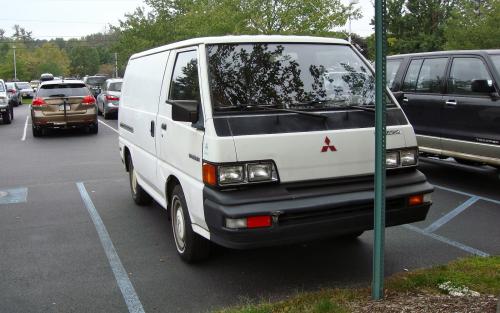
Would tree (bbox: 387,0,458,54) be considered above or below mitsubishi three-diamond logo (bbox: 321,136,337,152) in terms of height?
above

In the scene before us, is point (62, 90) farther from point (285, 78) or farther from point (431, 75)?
point (285, 78)

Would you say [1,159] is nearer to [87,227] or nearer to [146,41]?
[87,227]

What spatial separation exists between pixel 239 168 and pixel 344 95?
4.48 ft

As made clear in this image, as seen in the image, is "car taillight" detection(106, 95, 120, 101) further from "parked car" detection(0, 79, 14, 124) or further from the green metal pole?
the green metal pole

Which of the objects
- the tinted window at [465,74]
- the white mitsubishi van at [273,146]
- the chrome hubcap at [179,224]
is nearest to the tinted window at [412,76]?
the tinted window at [465,74]

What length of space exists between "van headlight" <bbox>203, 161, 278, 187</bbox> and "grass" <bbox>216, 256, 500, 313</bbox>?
3.00ft

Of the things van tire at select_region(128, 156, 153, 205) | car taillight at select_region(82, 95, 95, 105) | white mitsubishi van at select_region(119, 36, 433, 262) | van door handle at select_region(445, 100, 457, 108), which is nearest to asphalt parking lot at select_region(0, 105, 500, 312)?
van tire at select_region(128, 156, 153, 205)

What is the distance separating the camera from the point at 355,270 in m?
4.82

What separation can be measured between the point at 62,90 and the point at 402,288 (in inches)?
562

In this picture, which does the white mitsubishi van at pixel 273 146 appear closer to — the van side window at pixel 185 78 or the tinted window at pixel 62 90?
the van side window at pixel 185 78

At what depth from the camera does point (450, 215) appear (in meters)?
6.64

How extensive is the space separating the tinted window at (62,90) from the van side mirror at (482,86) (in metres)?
12.2

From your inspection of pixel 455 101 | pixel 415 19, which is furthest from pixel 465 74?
pixel 415 19

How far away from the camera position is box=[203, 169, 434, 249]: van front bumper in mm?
4035
